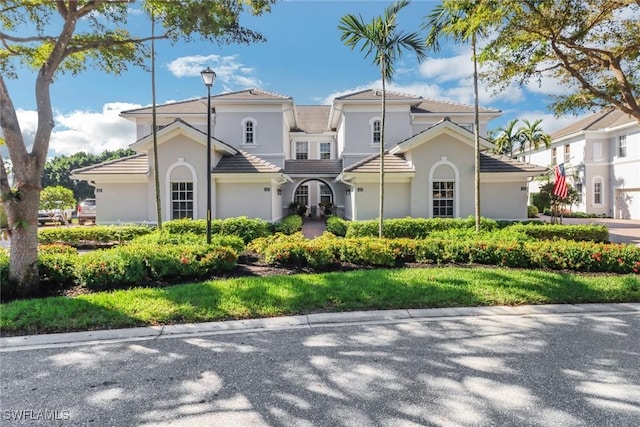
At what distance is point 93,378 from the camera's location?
381 cm

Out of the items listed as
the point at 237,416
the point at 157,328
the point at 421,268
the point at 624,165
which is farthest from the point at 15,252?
the point at 624,165

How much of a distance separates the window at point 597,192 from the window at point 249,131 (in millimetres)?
28609

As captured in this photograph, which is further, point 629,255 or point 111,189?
point 111,189

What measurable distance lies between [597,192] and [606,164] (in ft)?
7.86

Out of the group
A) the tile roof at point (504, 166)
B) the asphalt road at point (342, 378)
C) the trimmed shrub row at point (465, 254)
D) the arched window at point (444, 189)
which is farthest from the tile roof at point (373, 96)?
the asphalt road at point (342, 378)

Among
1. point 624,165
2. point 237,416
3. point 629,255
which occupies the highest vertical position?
point 624,165

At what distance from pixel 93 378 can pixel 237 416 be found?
192 centimetres

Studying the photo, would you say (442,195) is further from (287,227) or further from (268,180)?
(268,180)

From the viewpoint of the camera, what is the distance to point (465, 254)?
9.34 m

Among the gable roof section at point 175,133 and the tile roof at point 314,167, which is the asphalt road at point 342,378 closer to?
the gable roof section at point 175,133

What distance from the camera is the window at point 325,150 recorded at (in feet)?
86.9

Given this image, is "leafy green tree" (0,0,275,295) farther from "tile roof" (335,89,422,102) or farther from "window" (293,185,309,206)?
"window" (293,185,309,206)

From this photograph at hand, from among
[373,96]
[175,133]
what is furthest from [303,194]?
[175,133]

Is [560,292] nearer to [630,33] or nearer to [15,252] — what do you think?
[630,33]
